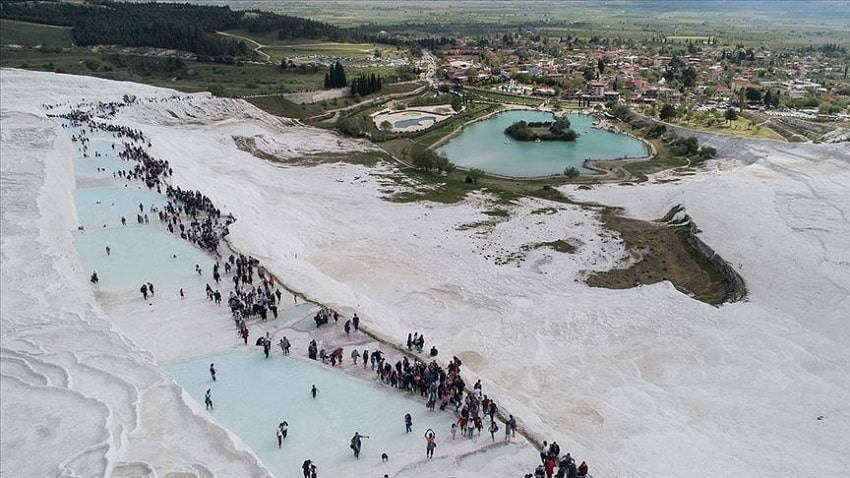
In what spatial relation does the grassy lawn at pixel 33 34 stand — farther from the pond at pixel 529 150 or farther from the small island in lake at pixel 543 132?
the small island in lake at pixel 543 132

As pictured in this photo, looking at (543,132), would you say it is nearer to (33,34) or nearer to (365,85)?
(365,85)

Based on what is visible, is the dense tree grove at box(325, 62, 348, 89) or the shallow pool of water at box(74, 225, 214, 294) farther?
the dense tree grove at box(325, 62, 348, 89)

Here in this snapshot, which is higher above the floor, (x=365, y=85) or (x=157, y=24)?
(x=157, y=24)

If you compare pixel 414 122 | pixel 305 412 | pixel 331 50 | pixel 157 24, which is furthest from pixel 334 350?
pixel 331 50

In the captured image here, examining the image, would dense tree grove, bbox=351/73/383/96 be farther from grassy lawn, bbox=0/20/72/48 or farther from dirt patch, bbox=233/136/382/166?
grassy lawn, bbox=0/20/72/48

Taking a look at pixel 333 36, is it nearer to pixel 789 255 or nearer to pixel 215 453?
pixel 789 255

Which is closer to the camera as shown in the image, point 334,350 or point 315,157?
point 334,350

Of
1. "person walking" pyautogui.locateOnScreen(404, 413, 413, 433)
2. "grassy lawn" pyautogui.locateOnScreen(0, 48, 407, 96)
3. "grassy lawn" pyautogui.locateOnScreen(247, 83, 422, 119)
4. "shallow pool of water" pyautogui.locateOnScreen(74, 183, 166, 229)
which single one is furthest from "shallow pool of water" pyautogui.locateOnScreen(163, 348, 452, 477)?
Answer: "grassy lawn" pyautogui.locateOnScreen(0, 48, 407, 96)

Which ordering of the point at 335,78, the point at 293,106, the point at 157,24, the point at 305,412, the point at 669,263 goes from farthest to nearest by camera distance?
the point at 157,24, the point at 335,78, the point at 293,106, the point at 669,263, the point at 305,412
